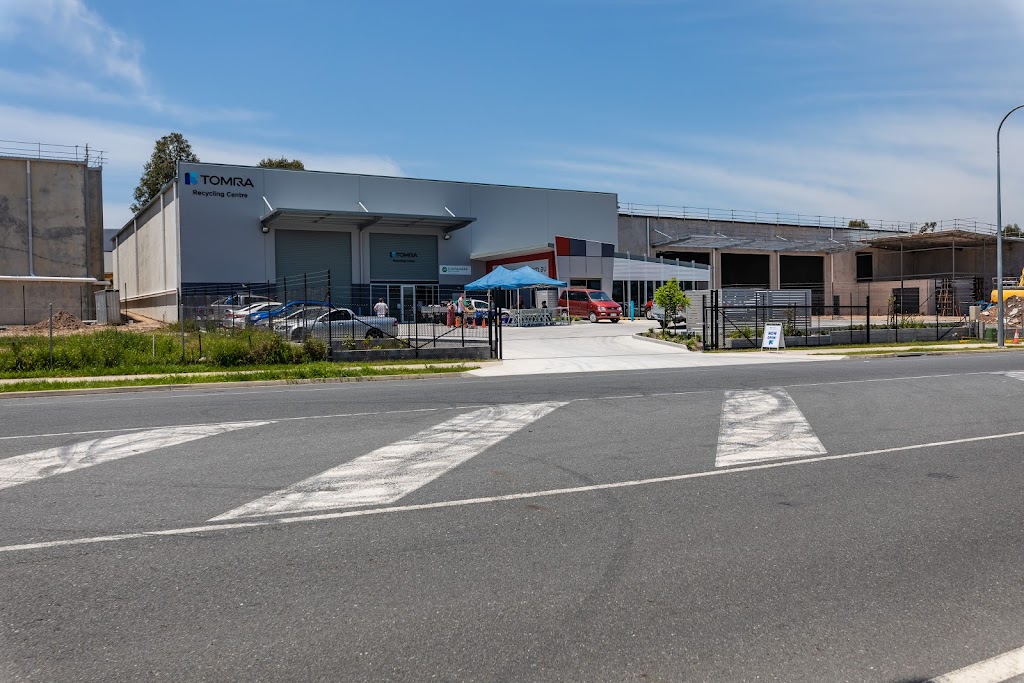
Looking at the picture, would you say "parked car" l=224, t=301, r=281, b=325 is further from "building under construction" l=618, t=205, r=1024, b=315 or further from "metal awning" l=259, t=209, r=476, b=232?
"building under construction" l=618, t=205, r=1024, b=315

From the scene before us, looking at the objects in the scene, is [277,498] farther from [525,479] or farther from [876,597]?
[876,597]

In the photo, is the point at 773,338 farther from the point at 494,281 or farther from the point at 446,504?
the point at 446,504

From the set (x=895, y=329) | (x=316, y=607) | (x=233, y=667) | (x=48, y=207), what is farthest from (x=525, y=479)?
(x=48, y=207)

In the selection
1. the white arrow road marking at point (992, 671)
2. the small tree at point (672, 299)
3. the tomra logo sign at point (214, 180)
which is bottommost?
the white arrow road marking at point (992, 671)

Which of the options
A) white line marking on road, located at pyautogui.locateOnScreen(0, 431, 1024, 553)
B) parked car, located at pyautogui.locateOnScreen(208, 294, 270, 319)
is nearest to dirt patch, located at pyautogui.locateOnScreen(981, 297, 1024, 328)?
parked car, located at pyautogui.locateOnScreen(208, 294, 270, 319)

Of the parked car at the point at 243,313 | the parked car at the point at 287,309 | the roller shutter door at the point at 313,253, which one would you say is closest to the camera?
the parked car at the point at 287,309

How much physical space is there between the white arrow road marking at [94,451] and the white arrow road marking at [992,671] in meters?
7.53

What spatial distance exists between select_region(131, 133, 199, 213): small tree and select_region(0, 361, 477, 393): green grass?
203ft

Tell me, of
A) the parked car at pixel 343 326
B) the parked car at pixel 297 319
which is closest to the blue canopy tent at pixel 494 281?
the parked car at pixel 343 326

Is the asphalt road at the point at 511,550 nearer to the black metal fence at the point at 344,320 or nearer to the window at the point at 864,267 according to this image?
the black metal fence at the point at 344,320

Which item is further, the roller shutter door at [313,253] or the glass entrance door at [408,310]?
the roller shutter door at [313,253]

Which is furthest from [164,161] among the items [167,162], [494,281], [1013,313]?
[1013,313]

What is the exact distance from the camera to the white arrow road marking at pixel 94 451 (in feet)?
26.8

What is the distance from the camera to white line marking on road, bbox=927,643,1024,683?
3.90 meters
